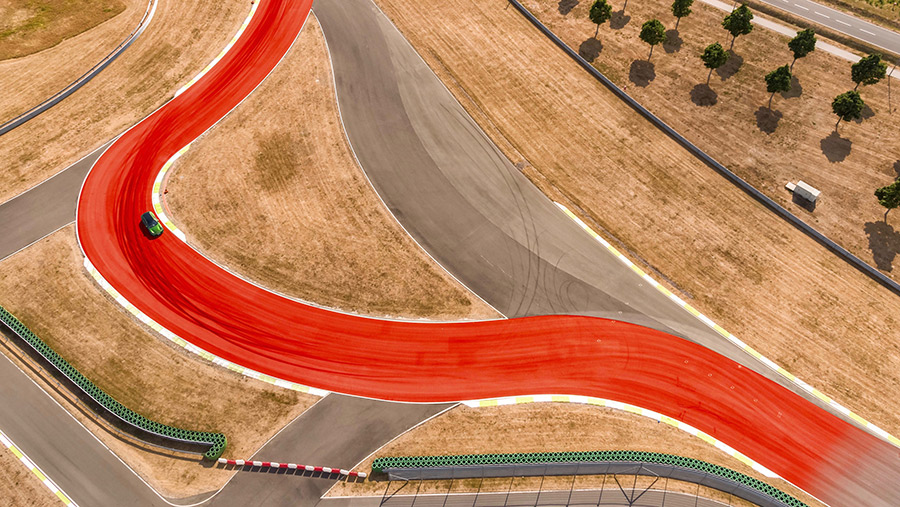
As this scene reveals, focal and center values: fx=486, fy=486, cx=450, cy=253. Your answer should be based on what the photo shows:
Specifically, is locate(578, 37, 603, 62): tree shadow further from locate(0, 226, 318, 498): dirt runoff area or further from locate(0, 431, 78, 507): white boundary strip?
locate(0, 431, 78, 507): white boundary strip

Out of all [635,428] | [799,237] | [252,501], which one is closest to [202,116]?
[252,501]

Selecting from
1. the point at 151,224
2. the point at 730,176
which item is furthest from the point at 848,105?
the point at 151,224

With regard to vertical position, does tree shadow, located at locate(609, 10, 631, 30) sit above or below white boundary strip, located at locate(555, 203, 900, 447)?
above

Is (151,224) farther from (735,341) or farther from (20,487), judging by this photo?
(735,341)

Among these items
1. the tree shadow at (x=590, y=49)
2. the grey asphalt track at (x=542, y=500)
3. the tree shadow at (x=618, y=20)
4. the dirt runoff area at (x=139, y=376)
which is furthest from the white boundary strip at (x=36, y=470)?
the tree shadow at (x=618, y=20)

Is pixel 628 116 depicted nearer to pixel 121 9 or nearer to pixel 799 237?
pixel 799 237

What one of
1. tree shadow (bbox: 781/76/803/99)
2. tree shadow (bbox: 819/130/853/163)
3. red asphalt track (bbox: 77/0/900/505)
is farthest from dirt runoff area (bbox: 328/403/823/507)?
tree shadow (bbox: 781/76/803/99)
